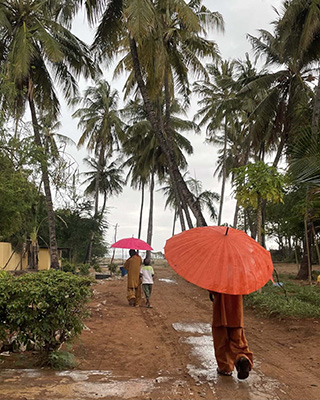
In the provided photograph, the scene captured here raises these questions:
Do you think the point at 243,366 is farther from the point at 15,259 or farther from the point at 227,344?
the point at 15,259

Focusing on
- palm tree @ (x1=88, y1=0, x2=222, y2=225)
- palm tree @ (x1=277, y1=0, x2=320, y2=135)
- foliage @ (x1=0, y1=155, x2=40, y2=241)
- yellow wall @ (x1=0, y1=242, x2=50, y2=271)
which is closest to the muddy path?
foliage @ (x1=0, y1=155, x2=40, y2=241)

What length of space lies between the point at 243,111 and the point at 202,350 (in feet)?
78.3

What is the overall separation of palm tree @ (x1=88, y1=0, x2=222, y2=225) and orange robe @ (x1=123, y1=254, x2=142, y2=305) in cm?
386

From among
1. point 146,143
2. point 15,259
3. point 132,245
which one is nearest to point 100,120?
point 146,143

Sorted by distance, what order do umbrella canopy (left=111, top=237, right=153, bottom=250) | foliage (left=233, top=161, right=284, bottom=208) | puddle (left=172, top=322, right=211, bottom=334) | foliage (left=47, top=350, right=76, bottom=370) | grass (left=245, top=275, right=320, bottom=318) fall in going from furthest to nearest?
umbrella canopy (left=111, top=237, right=153, bottom=250) < foliage (left=233, top=161, right=284, bottom=208) < grass (left=245, top=275, right=320, bottom=318) < puddle (left=172, top=322, right=211, bottom=334) < foliage (left=47, top=350, right=76, bottom=370)

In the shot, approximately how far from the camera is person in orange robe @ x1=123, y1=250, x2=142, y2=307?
12062 millimetres

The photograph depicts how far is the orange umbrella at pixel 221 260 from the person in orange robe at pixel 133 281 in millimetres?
7199

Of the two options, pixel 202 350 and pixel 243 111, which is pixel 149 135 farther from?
pixel 202 350

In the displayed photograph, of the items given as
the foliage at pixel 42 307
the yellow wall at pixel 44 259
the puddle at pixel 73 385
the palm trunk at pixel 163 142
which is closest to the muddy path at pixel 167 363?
the puddle at pixel 73 385

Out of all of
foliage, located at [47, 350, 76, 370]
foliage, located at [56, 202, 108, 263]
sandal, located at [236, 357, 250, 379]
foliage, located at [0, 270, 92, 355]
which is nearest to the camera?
sandal, located at [236, 357, 250, 379]

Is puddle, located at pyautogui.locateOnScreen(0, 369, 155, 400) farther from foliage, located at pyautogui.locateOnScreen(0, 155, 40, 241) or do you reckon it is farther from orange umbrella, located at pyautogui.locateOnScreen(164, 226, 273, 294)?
foliage, located at pyautogui.locateOnScreen(0, 155, 40, 241)

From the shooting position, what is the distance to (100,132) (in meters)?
33.3

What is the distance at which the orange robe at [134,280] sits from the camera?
39.6 feet

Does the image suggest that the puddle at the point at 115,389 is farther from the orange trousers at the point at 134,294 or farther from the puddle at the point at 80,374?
the orange trousers at the point at 134,294
